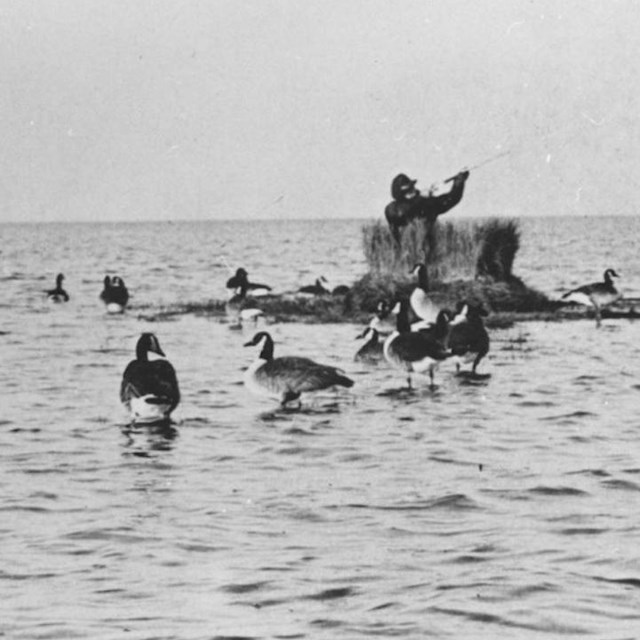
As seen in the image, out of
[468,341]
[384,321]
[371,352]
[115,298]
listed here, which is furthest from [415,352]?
[115,298]

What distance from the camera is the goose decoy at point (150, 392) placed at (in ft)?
47.7

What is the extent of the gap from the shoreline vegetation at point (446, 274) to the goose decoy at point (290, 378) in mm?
10581

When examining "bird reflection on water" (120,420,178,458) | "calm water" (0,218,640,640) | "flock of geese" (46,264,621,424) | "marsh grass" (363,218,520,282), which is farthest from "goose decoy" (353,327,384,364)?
"marsh grass" (363,218,520,282)

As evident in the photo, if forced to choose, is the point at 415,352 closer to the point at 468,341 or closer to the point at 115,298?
the point at 468,341

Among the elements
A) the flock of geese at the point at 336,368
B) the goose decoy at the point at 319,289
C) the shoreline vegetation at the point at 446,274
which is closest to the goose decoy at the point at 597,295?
the shoreline vegetation at the point at 446,274

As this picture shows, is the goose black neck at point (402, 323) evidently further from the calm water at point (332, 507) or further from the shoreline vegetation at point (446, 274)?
the shoreline vegetation at point (446, 274)

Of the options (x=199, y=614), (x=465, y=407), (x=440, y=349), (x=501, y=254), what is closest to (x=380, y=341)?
(x=440, y=349)

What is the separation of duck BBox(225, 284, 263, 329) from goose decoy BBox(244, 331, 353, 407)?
1102cm

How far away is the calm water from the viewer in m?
7.25

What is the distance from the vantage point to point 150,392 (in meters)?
14.5

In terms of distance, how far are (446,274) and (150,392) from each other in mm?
14180

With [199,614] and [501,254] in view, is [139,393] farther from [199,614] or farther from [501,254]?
[501,254]

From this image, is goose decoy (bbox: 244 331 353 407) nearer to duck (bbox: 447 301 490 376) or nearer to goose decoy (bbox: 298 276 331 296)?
duck (bbox: 447 301 490 376)

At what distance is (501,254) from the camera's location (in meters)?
28.6
